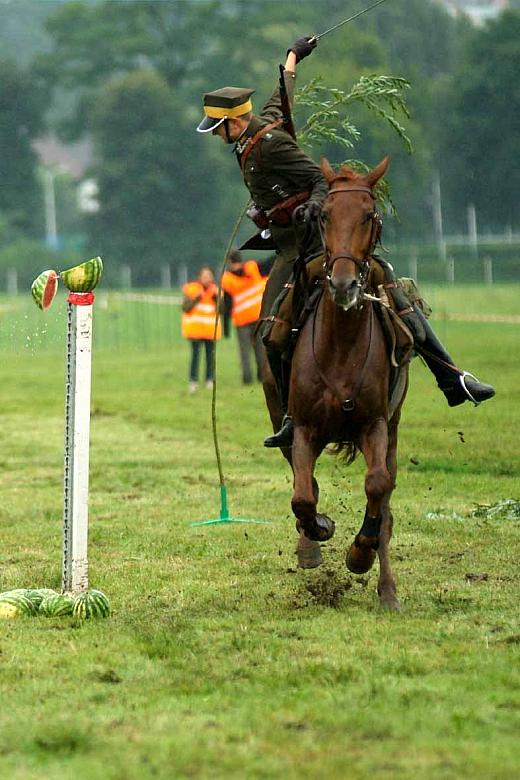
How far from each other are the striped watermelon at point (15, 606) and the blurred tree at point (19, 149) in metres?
82.6

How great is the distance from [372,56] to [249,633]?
81246 millimetres

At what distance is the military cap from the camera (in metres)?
9.48

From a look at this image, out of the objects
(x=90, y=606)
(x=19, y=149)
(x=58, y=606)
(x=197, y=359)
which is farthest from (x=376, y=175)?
(x=19, y=149)

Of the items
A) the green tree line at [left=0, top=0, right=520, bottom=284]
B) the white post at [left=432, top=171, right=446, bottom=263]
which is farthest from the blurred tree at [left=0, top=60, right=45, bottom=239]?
the white post at [left=432, top=171, right=446, bottom=263]

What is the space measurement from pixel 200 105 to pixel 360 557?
82920mm

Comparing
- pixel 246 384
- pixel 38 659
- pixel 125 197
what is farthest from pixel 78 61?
pixel 38 659

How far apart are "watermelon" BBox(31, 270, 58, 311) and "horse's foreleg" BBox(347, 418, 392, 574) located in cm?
178

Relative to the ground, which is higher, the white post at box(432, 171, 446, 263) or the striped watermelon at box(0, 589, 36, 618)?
the white post at box(432, 171, 446, 263)

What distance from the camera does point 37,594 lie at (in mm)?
8555

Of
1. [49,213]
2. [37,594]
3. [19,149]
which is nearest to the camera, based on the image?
[37,594]

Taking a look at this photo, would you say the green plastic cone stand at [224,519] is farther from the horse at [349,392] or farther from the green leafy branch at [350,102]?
the horse at [349,392]

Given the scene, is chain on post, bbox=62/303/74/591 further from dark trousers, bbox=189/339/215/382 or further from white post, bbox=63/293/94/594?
dark trousers, bbox=189/339/215/382

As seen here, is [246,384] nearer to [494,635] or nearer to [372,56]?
[494,635]

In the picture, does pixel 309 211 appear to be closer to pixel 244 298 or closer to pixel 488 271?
pixel 244 298
